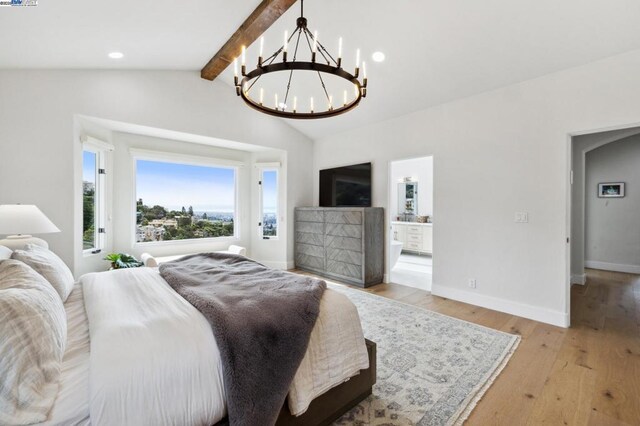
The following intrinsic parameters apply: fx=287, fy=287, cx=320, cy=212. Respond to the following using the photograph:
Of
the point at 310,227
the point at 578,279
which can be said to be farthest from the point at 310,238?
the point at 578,279

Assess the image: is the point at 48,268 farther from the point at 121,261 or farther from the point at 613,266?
the point at 613,266

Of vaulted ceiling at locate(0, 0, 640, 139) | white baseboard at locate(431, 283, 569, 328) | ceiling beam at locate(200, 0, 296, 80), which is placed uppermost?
ceiling beam at locate(200, 0, 296, 80)

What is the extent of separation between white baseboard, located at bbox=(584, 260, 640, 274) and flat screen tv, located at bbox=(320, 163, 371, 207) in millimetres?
4670

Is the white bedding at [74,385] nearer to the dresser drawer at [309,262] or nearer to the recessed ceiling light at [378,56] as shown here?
the recessed ceiling light at [378,56]

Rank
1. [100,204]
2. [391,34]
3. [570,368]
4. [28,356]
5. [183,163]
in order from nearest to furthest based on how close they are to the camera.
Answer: [28,356] < [570,368] < [391,34] < [100,204] < [183,163]

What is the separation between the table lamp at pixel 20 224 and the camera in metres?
2.32

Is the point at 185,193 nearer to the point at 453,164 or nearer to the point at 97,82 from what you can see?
the point at 97,82

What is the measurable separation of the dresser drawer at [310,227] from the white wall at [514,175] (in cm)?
189

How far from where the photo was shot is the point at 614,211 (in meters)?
5.30

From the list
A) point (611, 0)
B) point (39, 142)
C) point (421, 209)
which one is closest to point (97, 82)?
point (39, 142)

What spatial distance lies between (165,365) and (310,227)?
4.14m

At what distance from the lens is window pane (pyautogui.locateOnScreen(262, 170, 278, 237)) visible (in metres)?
5.62

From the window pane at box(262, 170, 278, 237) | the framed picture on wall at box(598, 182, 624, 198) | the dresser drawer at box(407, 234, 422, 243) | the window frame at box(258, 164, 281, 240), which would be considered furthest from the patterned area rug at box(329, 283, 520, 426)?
the framed picture on wall at box(598, 182, 624, 198)

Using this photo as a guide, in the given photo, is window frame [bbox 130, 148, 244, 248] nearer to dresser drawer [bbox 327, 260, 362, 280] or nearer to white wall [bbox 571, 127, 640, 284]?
dresser drawer [bbox 327, 260, 362, 280]
